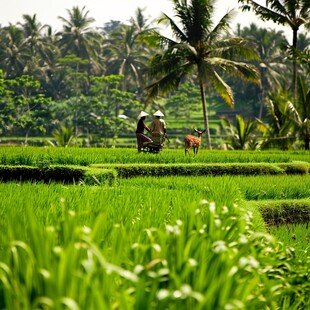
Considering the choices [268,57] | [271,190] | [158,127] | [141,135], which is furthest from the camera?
Answer: [268,57]

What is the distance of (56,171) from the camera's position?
891 cm

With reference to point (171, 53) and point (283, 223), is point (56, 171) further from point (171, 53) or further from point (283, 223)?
point (171, 53)

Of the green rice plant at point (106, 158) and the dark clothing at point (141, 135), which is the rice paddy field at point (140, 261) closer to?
the green rice plant at point (106, 158)

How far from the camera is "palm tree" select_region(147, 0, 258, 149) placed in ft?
62.3

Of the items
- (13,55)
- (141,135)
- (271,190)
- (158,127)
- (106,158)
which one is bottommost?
(271,190)

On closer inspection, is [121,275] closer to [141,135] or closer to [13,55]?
[141,135]


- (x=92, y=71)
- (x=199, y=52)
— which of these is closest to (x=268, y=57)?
(x=92, y=71)

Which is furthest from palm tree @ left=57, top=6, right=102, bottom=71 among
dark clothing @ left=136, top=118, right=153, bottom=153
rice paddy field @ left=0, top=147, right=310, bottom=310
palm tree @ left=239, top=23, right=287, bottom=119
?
rice paddy field @ left=0, top=147, right=310, bottom=310

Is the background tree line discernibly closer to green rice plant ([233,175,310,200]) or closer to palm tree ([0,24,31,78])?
palm tree ([0,24,31,78])

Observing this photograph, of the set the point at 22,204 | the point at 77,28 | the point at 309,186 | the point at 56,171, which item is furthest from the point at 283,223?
the point at 77,28

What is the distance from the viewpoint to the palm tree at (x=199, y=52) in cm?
1900

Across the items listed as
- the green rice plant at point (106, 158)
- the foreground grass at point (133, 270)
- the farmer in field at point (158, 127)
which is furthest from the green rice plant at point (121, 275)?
the farmer in field at point (158, 127)

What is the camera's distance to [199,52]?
1948 cm

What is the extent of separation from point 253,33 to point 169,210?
40.7m
